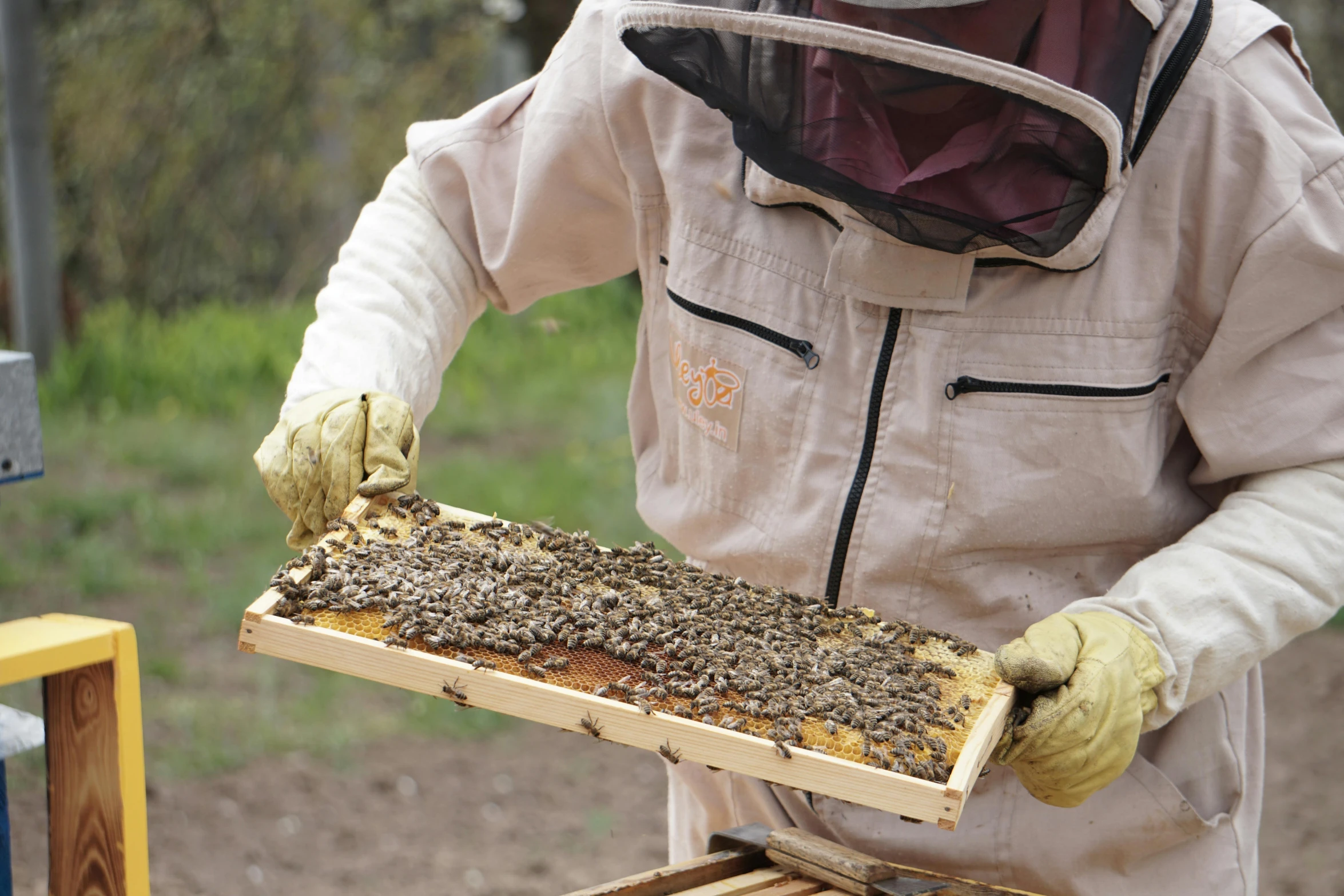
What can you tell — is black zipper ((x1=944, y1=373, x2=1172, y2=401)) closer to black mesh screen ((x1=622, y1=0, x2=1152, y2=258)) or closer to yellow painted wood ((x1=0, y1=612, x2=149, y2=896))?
black mesh screen ((x1=622, y1=0, x2=1152, y2=258))

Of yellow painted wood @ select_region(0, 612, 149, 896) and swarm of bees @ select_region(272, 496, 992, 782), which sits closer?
yellow painted wood @ select_region(0, 612, 149, 896)

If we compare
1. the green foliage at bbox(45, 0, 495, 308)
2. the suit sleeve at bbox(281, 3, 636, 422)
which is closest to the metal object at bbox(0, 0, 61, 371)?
the green foliage at bbox(45, 0, 495, 308)

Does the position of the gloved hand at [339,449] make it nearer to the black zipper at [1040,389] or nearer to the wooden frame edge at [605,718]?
the wooden frame edge at [605,718]

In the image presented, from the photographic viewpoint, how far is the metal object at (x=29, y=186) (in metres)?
6.18

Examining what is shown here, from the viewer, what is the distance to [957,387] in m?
1.92

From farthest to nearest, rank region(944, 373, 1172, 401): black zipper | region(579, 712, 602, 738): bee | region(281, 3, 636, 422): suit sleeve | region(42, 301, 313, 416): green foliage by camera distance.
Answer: region(42, 301, 313, 416): green foliage
region(281, 3, 636, 422): suit sleeve
region(944, 373, 1172, 401): black zipper
region(579, 712, 602, 738): bee

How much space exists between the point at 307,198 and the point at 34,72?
3.95 metres

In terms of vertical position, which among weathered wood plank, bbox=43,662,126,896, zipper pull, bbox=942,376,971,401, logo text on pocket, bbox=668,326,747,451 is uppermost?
zipper pull, bbox=942,376,971,401

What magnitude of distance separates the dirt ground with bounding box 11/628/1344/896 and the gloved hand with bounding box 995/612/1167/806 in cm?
253

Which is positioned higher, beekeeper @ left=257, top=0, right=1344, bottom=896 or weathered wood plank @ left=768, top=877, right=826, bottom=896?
beekeeper @ left=257, top=0, right=1344, bottom=896

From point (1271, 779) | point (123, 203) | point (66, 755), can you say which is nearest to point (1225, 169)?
point (66, 755)

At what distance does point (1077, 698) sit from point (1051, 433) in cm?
43

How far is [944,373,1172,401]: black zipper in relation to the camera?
1.90m

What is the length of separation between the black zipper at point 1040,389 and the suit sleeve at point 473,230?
0.71m
